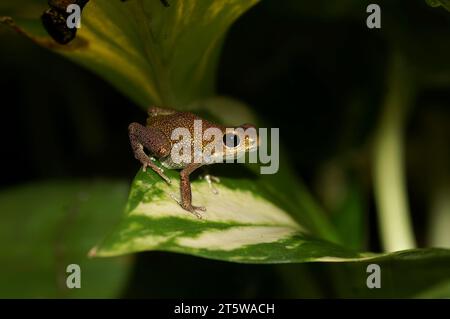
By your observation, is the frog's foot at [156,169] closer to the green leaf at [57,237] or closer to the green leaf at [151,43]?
the green leaf at [151,43]

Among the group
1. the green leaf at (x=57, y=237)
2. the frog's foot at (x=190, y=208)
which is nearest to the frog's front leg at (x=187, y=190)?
the frog's foot at (x=190, y=208)

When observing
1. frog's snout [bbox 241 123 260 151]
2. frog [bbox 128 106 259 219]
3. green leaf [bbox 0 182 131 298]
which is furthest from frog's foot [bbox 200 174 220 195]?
green leaf [bbox 0 182 131 298]

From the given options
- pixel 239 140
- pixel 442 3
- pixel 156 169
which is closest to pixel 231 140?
pixel 239 140

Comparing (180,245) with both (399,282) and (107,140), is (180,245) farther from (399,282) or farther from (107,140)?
(107,140)

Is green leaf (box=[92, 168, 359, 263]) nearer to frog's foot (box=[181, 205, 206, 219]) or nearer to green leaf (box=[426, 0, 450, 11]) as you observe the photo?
frog's foot (box=[181, 205, 206, 219])

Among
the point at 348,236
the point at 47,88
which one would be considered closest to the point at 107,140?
the point at 47,88

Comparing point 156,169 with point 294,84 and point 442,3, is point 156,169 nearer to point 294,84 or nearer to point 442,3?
point 442,3

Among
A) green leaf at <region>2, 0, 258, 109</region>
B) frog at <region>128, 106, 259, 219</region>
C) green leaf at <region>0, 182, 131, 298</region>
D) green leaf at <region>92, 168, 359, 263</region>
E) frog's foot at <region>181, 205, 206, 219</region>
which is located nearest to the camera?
green leaf at <region>92, 168, 359, 263</region>
